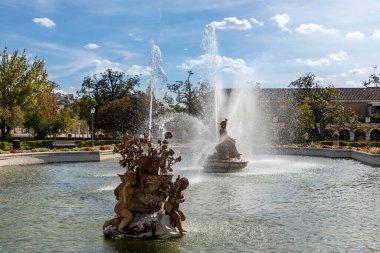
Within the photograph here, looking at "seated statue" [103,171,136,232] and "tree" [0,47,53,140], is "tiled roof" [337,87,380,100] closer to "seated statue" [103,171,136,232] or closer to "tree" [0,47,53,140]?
"tree" [0,47,53,140]

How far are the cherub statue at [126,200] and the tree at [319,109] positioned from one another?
54979 millimetres

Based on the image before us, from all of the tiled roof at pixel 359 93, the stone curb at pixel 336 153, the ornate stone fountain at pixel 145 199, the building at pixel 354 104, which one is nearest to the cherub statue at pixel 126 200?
the ornate stone fountain at pixel 145 199

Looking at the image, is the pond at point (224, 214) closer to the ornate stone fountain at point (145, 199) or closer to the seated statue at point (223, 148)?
the ornate stone fountain at point (145, 199)

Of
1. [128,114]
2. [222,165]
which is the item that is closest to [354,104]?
[128,114]

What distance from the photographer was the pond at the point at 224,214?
398 inches

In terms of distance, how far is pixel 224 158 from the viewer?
26.2 metres

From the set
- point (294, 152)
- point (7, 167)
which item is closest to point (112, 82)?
point (294, 152)

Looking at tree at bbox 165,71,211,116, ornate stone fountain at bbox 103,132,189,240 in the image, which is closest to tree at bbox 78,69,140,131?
tree at bbox 165,71,211,116

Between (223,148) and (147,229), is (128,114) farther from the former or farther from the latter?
(147,229)

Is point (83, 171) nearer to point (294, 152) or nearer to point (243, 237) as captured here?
point (243, 237)

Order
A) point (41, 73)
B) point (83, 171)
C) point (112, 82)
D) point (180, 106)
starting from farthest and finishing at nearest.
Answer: point (180, 106) → point (112, 82) → point (41, 73) → point (83, 171)

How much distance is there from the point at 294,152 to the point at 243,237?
34279 millimetres

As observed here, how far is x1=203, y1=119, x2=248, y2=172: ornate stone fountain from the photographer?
2572 centimetres

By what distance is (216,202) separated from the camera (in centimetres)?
1555
